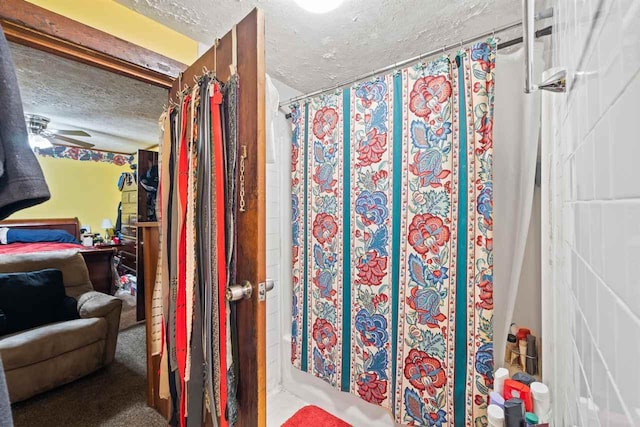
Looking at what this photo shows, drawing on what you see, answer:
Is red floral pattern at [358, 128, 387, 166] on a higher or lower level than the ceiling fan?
lower

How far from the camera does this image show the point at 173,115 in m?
1.16

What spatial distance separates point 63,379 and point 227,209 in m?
1.99

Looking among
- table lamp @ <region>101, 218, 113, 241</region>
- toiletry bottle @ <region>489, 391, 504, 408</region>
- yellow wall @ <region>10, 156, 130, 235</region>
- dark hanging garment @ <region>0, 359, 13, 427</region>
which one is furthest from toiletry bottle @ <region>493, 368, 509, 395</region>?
yellow wall @ <region>10, 156, 130, 235</region>

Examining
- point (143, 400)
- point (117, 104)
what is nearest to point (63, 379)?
point (143, 400)

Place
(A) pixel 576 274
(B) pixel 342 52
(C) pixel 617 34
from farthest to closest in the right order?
(B) pixel 342 52, (A) pixel 576 274, (C) pixel 617 34

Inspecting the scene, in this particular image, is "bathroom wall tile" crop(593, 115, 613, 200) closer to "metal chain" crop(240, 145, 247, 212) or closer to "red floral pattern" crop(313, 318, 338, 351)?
"metal chain" crop(240, 145, 247, 212)

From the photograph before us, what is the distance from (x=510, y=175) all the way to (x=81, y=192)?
5.77m

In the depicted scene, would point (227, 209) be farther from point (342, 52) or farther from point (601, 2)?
point (342, 52)

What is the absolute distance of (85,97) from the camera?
8.02 feet

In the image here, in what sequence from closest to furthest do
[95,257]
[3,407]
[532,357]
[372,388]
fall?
[3,407] < [532,357] < [372,388] < [95,257]

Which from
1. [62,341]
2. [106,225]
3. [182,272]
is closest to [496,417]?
[182,272]

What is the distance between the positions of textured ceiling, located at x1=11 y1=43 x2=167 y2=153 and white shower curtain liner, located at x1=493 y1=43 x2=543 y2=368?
8.13 ft

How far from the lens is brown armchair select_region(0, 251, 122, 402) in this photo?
155 centimetres

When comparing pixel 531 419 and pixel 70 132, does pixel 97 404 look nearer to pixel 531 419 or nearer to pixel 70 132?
pixel 531 419
